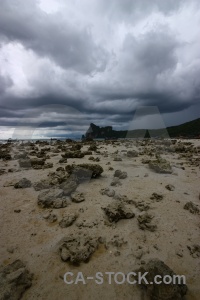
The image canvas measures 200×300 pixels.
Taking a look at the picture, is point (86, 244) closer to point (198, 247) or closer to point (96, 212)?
point (96, 212)

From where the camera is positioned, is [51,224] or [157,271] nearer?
[157,271]

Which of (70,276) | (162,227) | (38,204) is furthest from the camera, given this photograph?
(38,204)

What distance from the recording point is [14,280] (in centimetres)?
252

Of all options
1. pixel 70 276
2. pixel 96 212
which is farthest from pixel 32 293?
pixel 96 212

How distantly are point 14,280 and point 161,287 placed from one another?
6.58 feet

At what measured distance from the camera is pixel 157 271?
246cm

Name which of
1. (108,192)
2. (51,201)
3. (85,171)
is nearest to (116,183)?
(108,192)

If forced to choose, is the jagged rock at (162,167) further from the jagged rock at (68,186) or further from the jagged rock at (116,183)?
the jagged rock at (68,186)

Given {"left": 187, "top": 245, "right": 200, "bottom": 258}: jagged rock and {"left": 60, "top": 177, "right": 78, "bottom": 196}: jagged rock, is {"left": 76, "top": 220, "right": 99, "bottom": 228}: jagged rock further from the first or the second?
{"left": 187, "top": 245, "right": 200, "bottom": 258}: jagged rock

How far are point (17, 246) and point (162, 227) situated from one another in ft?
9.35

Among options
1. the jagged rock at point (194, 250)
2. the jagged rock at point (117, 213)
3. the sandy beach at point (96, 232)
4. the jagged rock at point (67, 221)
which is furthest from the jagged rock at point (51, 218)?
the jagged rock at point (194, 250)

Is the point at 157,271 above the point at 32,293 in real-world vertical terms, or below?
above

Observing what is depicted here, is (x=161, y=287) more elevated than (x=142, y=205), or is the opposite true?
(x=142, y=205)

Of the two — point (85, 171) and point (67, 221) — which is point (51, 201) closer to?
point (67, 221)
